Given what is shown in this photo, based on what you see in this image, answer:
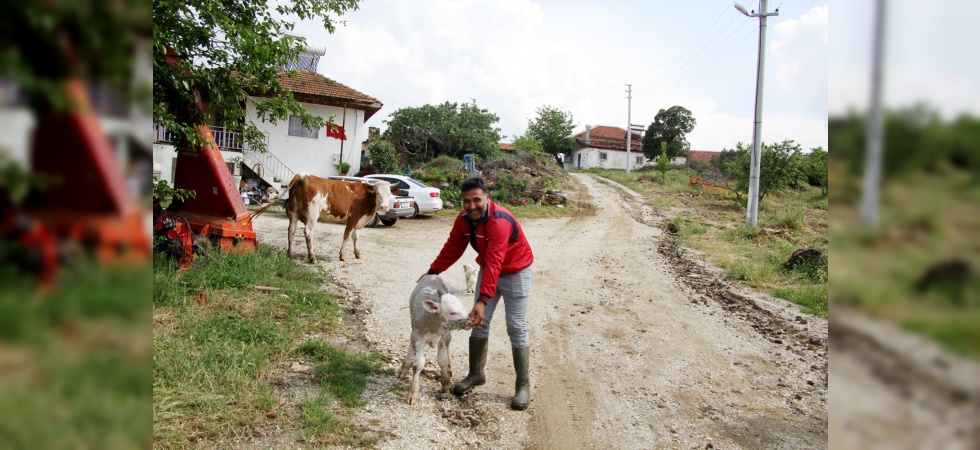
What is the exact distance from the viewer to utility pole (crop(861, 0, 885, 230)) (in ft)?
2.70

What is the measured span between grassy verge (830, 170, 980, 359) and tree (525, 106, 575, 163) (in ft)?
187

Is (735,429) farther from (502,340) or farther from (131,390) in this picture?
(131,390)

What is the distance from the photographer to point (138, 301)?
2.40ft

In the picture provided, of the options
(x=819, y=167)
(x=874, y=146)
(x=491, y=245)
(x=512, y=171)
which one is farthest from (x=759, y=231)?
(x=874, y=146)

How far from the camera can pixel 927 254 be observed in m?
0.75

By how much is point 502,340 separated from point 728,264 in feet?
20.3

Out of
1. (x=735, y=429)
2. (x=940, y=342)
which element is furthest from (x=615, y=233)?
(x=940, y=342)

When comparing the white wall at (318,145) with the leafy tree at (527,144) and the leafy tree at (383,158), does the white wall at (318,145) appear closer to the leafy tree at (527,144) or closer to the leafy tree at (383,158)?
the leafy tree at (383,158)

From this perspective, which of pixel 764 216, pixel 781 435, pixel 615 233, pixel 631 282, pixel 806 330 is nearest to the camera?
pixel 781 435

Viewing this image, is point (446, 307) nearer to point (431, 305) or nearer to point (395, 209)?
point (431, 305)

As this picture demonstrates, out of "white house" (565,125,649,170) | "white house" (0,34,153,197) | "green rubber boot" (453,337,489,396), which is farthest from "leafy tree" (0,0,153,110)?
"white house" (565,125,649,170)

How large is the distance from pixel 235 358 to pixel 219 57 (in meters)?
3.40

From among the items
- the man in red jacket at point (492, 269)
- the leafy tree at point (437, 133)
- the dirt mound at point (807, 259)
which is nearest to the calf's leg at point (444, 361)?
the man in red jacket at point (492, 269)

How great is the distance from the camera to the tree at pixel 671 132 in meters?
47.0
